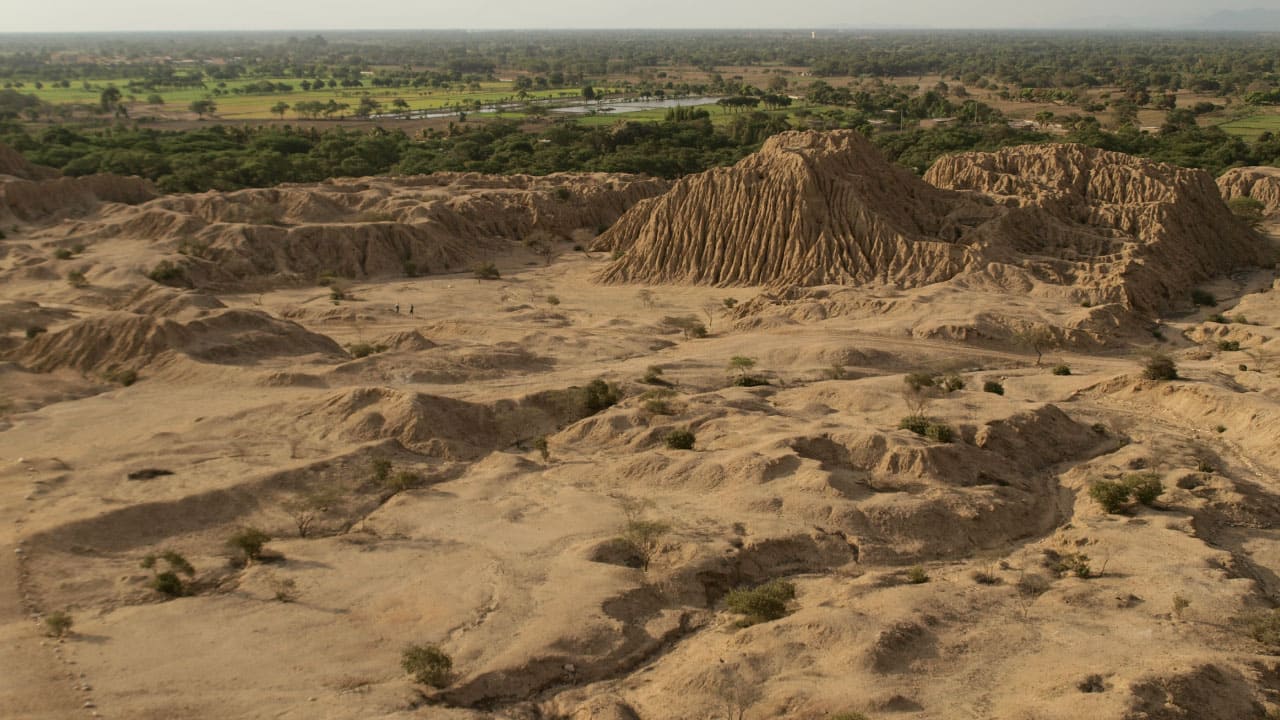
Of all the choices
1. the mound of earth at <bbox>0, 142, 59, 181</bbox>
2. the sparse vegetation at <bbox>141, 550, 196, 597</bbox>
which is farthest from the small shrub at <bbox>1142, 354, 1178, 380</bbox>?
the mound of earth at <bbox>0, 142, 59, 181</bbox>

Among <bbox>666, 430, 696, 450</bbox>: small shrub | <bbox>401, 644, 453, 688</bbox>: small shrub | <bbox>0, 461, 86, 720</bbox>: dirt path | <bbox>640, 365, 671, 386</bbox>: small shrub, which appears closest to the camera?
<bbox>0, 461, 86, 720</bbox>: dirt path

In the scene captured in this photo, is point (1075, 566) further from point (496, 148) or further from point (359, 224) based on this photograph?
point (496, 148)

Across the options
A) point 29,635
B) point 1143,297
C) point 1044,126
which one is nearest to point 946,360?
point 1143,297

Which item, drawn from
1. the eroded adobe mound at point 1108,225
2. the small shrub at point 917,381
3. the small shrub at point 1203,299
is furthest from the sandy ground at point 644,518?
the eroded adobe mound at point 1108,225

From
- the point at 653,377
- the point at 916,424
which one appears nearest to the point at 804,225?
the point at 653,377

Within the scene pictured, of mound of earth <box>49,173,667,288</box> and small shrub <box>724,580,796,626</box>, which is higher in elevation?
mound of earth <box>49,173,667,288</box>

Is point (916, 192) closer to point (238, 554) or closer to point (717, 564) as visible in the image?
point (717, 564)

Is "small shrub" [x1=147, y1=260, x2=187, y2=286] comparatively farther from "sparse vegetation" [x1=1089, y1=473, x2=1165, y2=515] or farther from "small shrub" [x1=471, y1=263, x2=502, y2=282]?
"sparse vegetation" [x1=1089, y1=473, x2=1165, y2=515]
